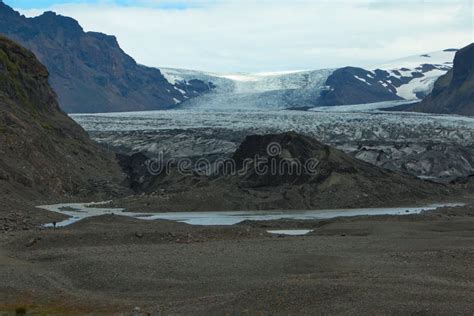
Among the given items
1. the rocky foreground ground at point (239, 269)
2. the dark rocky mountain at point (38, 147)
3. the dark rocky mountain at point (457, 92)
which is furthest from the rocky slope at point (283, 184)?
the dark rocky mountain at point (457, 92)

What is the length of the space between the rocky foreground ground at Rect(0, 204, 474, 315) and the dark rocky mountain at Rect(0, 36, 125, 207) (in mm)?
10440

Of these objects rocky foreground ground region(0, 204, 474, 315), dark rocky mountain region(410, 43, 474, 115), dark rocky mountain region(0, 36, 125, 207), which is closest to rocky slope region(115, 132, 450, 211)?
dark rocky mountain region(0, 36, 125, 207)

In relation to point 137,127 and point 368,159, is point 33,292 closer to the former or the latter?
point 368,159

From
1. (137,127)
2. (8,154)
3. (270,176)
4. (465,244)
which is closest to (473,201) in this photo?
(270,176)

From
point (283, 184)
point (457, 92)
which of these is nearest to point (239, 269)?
point (283, 184)

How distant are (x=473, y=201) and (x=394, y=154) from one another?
17364mm

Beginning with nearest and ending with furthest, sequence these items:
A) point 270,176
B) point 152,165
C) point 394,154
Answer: point 270,176 → point 152,165 → point 394,154

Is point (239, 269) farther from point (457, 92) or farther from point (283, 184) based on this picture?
point (457, 92)

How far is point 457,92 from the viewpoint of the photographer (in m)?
135

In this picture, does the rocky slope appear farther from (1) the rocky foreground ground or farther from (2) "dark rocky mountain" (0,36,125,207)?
(1) the rocky foreground ground

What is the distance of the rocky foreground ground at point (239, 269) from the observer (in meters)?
14.3

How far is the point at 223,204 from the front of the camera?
115 feet

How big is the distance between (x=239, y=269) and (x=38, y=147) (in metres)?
27.1

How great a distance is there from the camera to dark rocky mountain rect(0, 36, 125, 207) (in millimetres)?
38625
